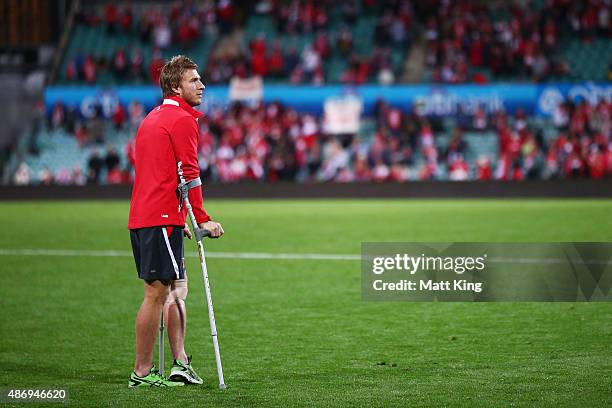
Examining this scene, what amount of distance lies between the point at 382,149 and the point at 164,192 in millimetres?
25318

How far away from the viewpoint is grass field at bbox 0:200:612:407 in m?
6.77

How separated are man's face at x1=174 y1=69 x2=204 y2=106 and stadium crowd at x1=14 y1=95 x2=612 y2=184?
2412 cm

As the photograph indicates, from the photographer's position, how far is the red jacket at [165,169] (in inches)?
259

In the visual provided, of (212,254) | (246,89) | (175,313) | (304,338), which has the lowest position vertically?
(212,254)

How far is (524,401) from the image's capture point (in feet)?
21.1

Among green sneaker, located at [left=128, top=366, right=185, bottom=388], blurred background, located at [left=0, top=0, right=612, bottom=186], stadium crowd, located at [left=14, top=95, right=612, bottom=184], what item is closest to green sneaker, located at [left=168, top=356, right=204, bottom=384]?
green sneaker, located at [left=128, top=366, right=185, bottom=388]

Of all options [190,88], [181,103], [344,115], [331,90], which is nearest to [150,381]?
[181,103]

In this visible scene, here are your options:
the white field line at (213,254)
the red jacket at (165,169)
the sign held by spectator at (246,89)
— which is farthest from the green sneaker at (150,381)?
the sign held by spectator at (246,89)

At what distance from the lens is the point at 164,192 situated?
6605mm

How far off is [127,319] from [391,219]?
12.1 meters

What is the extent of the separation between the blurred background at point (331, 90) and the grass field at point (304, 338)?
14.5 metres

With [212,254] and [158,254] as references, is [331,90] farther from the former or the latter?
[158,254]

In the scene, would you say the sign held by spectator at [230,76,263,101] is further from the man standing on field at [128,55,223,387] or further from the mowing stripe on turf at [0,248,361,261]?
the man standing on field at [128,55,223,387]

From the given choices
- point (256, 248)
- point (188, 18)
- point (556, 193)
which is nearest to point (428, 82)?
point (556, 193)
